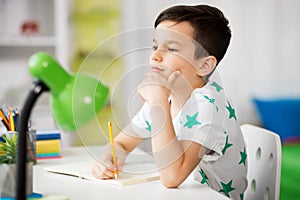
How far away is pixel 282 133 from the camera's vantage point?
3102mm

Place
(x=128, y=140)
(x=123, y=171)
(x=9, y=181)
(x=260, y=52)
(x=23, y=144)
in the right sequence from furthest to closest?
1. (x=260, y=52)
2. (x=128, y=140)
3. (x=123, y=171)
4. (x=9, y=181)
5. (x=23, y=144)

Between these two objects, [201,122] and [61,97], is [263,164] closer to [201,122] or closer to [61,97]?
[201,122]

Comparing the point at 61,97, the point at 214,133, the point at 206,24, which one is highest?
the point at 206,24

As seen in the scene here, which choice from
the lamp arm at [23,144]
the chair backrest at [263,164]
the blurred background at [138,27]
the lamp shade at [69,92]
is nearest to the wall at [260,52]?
the blurred background at [138,27]

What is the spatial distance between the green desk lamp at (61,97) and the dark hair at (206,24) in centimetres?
33

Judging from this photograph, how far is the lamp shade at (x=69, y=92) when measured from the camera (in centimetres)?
81

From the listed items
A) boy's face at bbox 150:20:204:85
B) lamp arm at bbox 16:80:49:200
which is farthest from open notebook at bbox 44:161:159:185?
lamp arm at bbox 16:80:49:200

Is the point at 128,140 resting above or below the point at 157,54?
below

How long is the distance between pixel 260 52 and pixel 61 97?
2.59m

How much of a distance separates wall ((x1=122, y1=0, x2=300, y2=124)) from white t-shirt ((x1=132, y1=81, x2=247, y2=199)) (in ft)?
6.27

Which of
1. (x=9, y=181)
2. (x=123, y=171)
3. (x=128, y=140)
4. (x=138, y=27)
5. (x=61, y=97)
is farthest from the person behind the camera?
(x=138, y=27)

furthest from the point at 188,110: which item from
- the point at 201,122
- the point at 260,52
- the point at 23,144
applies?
the point at 260,52

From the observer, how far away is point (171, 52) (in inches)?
42.3

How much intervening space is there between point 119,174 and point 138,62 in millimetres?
273
